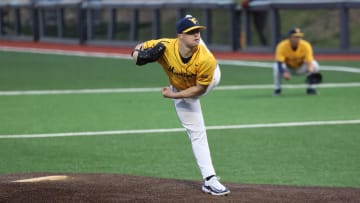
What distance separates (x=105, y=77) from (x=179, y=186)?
13.6m

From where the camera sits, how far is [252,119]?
586 inches

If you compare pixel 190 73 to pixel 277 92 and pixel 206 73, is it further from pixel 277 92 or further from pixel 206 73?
pixel 277 92

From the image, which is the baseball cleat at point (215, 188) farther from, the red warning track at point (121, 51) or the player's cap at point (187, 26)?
the red warning track at point (121, 51)

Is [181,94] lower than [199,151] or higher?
higher

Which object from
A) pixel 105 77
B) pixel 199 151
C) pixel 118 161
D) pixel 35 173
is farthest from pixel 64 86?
pixel 199 151

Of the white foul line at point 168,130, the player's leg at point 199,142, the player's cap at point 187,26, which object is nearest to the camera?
the player's cap at point 187,26

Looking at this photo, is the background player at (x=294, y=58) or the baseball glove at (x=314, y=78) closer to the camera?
the background player at (x=294, y=58)

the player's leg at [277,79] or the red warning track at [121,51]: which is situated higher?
the player's leg at [277,79]

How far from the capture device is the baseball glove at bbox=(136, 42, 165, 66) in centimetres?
848

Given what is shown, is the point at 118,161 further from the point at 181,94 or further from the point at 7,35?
the point at 7,35

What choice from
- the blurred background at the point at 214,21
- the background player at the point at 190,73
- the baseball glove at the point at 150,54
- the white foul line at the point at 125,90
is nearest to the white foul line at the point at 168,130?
the background player at the point at 190,73

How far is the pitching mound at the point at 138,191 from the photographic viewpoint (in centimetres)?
805

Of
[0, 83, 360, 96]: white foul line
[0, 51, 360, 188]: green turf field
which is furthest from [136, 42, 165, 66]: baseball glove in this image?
[0, 83, 360, 96]: white foul line

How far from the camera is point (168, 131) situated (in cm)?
1364
